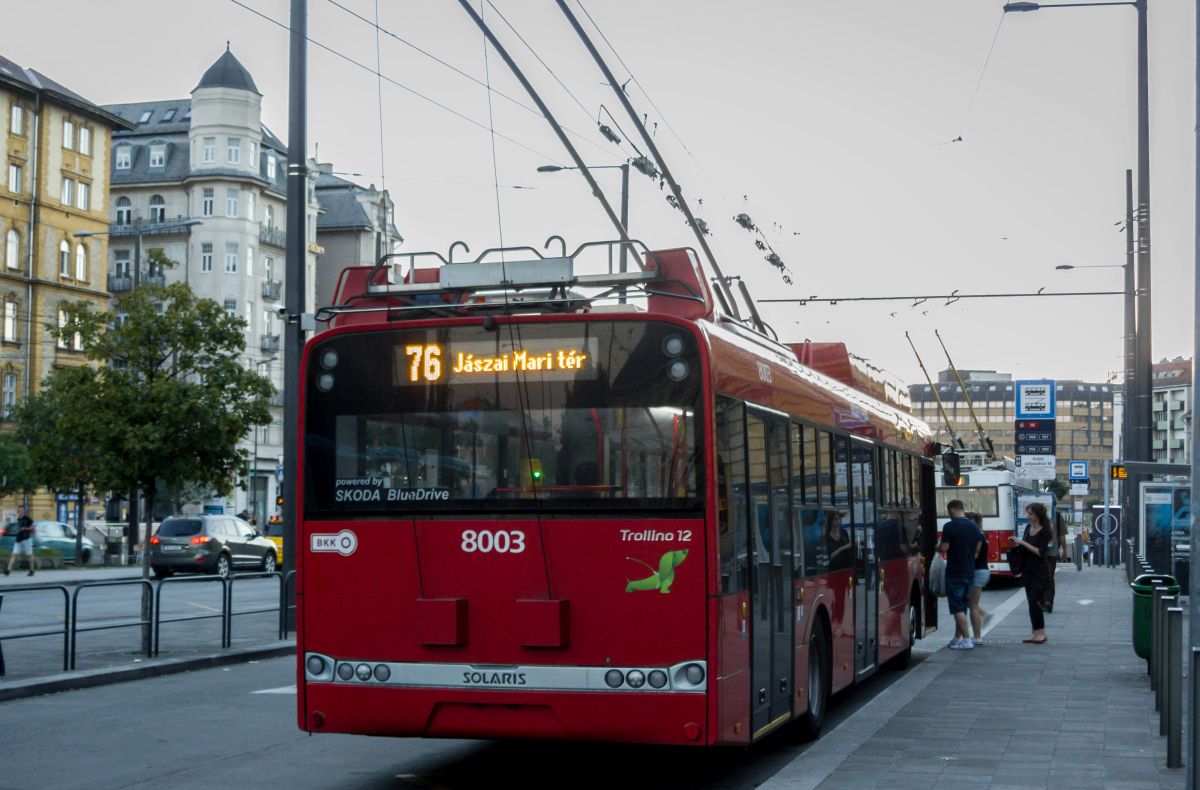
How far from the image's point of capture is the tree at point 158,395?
17.8 metres

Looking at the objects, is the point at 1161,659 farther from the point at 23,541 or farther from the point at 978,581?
the point at 23,541

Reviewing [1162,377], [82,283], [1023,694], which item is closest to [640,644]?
[1023,694]

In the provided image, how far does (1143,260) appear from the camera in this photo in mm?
27172

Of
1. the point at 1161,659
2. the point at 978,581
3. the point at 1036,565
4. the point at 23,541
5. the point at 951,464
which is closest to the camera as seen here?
the point at 1161,659

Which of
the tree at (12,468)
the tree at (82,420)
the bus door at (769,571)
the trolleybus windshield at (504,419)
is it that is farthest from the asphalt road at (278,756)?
the tree at (12,468)

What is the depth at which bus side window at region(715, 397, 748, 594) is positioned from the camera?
894 centimetres

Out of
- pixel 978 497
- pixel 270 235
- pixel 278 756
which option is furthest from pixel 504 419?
pixel 270 235

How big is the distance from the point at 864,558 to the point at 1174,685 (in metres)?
4.50

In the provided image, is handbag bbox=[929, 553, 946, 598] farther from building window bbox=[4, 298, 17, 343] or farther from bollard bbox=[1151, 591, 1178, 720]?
building window bbox=[4, 298, 17, 343]

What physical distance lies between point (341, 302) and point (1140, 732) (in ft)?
21.0

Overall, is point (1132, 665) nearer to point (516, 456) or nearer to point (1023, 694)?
point (1023, 694)

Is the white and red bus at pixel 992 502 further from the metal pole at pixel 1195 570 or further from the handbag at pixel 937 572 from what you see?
the metal pole at pixel 1195 570

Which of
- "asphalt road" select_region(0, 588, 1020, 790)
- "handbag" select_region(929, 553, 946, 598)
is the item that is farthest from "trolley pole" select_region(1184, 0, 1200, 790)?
"handbag" select_region(929, 553, 946, 598)

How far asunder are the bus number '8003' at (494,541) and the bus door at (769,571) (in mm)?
1480
